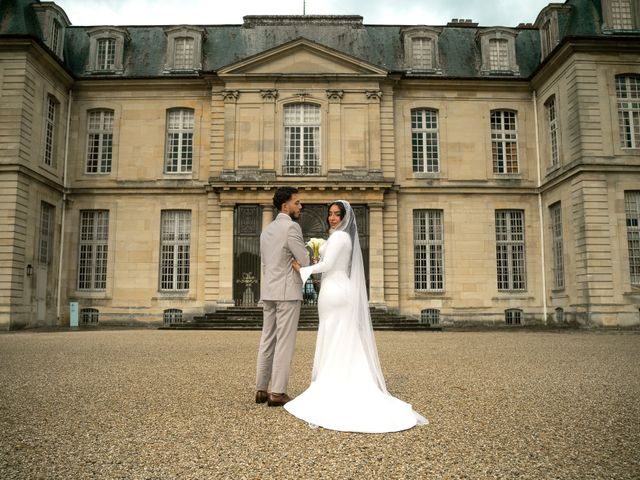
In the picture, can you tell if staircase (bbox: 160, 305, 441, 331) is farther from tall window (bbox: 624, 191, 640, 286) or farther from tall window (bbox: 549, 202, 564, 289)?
tall window (bbox: 624, 191, 640, 286)

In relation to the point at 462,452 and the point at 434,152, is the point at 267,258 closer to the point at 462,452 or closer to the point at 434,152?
the point at 462,452

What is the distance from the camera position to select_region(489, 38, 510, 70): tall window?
70.1 ft

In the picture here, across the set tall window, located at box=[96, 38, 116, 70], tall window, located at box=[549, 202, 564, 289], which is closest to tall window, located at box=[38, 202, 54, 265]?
tall window, located at box=[96, 38, 116, 70]

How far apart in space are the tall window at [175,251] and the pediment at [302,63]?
552cm

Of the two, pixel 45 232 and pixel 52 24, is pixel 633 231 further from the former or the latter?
pixel 52 24

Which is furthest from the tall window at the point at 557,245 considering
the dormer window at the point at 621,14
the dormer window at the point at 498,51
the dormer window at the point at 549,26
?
the dormer window at the point at 621,14

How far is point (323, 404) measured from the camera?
4789mm

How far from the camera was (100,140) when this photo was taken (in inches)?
830

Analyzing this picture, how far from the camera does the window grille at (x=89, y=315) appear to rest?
66.3 feet

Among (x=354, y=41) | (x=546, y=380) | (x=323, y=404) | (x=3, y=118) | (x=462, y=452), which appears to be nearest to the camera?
(x=462, y=452)

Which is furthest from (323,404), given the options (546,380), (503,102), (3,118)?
(503,102)

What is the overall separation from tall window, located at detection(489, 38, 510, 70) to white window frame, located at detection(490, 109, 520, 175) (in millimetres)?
1690

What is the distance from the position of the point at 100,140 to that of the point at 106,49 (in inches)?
139

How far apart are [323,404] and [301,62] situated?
17.2 meters
